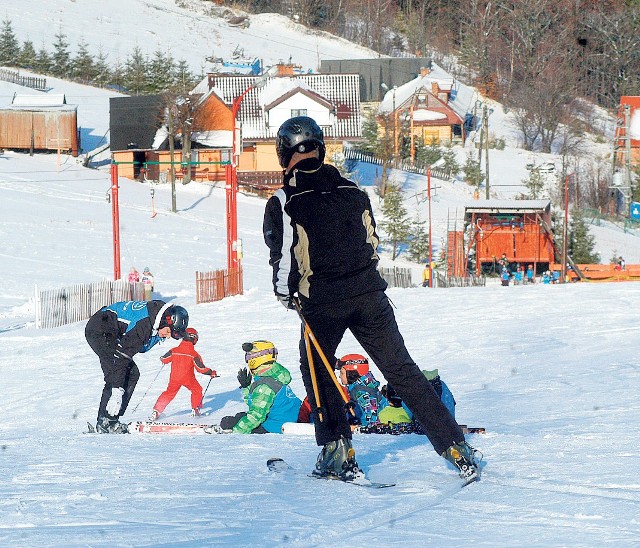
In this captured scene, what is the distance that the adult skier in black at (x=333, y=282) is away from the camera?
4922 millimetres

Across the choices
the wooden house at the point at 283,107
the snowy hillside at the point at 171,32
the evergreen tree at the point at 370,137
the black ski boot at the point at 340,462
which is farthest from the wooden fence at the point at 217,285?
the snowy hillside at the point at 171,32

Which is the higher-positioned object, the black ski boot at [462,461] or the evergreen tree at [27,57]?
the evergreen tree at [27,57]

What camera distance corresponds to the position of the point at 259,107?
5759cm

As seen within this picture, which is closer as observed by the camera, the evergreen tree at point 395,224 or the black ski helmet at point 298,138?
the black ski helmet at point 298,138

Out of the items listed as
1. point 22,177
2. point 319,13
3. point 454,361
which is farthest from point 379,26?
point 454,361

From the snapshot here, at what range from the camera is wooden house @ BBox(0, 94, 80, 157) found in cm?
5491

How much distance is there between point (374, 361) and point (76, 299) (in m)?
17.8

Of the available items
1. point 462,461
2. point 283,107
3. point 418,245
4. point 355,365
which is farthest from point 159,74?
point 462,461

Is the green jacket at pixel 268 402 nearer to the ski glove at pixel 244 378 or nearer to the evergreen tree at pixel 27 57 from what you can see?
the ski glove at pixel 244 378

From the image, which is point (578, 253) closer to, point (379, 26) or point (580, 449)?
point (580, 449)

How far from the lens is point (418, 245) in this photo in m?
42.6

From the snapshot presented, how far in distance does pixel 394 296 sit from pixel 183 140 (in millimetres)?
33291

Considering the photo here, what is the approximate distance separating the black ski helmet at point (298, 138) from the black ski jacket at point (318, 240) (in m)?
0.13

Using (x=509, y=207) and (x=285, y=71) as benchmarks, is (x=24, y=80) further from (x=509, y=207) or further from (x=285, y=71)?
(x=509, y=207)
